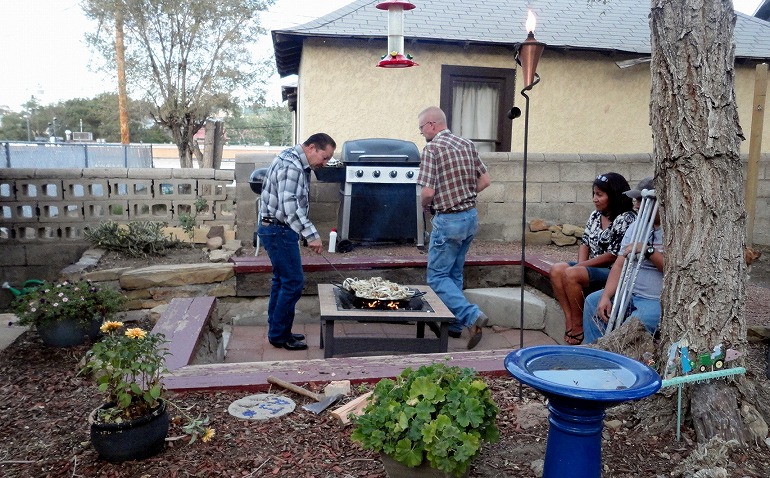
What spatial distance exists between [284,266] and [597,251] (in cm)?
259

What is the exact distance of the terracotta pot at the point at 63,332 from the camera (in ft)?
15.6

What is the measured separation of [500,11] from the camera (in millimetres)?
10789

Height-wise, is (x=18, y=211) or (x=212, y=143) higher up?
(x=212, y=143)

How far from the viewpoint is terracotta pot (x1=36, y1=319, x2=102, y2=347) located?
187 inches

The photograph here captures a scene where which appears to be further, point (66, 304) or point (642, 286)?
point (66, 304)

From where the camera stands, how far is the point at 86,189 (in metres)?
7.41

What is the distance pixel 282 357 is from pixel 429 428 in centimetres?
336

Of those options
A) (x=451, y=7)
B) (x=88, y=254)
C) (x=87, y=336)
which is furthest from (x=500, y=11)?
(x=87, y=336)

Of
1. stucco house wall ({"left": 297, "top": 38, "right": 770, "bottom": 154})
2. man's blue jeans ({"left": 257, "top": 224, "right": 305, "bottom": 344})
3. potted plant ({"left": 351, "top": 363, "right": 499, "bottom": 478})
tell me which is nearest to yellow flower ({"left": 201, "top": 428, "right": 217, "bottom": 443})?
potted plant ({"left": 351, "top": 363, "right": 499, "bottom": 478})

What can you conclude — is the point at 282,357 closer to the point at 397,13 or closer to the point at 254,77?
the point at 397,13

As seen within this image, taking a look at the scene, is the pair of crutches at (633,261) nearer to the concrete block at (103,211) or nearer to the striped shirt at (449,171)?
the striped shirt at (449,171)

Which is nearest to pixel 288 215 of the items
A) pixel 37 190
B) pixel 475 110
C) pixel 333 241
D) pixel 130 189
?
pixel 333 241

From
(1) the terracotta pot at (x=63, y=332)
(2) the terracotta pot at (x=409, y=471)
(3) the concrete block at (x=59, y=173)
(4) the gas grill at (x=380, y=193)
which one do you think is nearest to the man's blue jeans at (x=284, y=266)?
(1) the terracotta pot at (x=63, y=332)

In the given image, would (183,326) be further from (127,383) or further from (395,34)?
(395,34)
